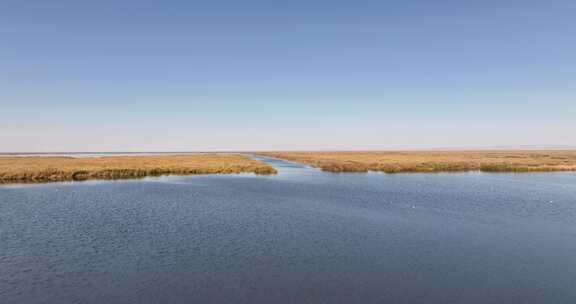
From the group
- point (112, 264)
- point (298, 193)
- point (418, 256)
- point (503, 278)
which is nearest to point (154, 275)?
point (112, 264)

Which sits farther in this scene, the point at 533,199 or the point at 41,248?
the point at 533,199

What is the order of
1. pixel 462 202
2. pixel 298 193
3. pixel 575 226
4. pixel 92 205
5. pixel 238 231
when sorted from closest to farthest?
pixel 238 231
pixel 575 226
pixel 92 205
pixel 462 202
pixel 298 193

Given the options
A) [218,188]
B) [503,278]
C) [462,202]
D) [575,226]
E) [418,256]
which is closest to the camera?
[503,278]

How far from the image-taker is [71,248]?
16.5 m

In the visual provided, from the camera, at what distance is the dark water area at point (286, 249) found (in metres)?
12.2

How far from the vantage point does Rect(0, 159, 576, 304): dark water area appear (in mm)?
12180

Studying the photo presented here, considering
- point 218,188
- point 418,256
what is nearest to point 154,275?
point 418,256

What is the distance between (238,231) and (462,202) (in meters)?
20.2

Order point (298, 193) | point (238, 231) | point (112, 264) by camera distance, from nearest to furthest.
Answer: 1. point (112, 264)
2. point (238, 231)
3. point (298, 193)

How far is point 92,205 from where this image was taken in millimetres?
26969

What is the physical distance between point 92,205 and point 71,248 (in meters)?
11.6

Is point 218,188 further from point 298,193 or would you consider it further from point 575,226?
point 575,226

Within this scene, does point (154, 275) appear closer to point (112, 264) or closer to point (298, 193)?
point (112, 264)

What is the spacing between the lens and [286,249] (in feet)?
55.2
